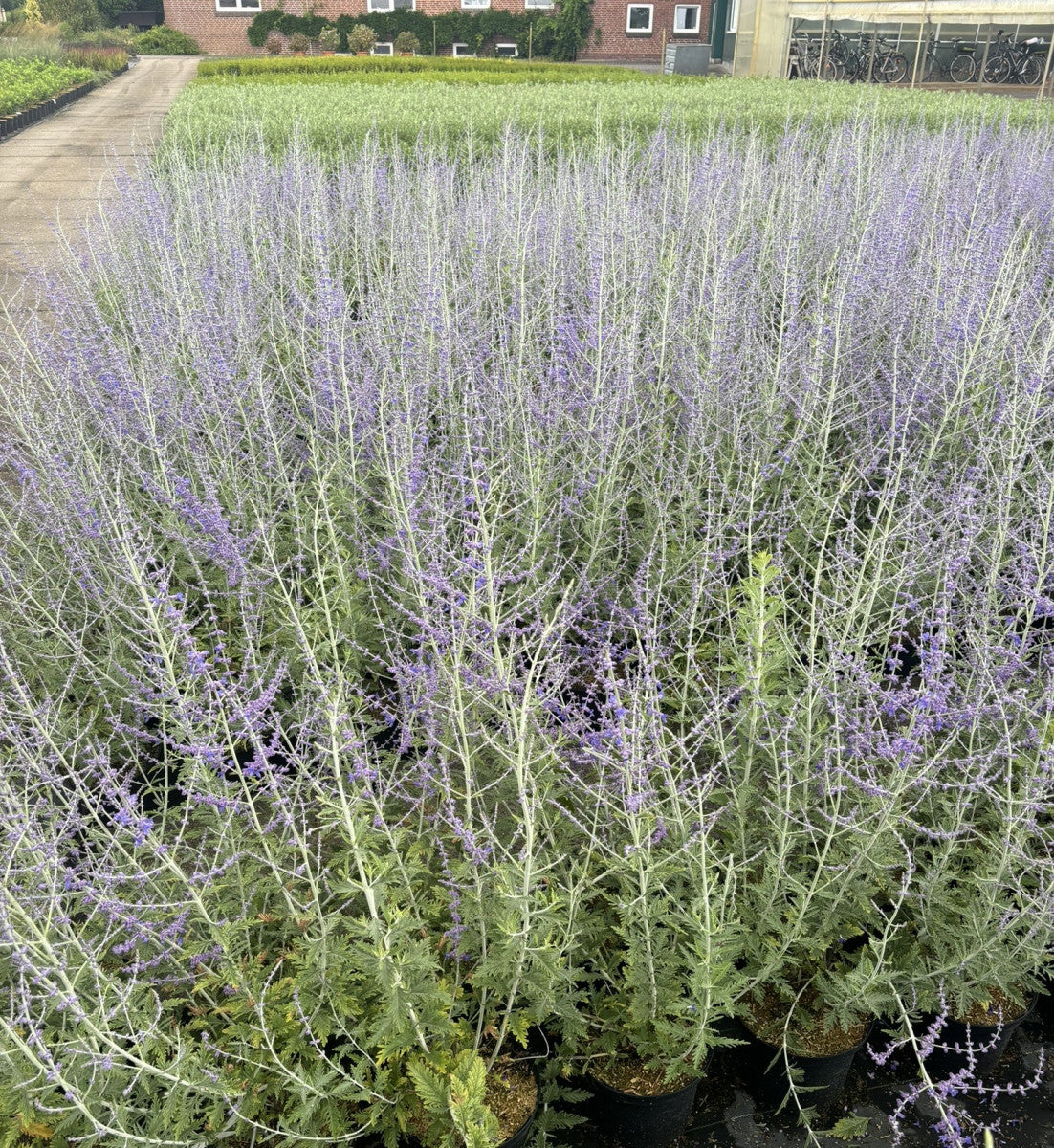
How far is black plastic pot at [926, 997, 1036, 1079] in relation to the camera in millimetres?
2428

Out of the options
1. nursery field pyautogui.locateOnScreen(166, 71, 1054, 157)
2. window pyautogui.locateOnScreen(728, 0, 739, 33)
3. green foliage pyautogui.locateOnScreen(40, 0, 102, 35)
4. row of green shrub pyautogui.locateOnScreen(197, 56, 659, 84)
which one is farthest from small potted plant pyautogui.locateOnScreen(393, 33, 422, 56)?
nursery field pyautogui.locateOnScreen(166, 71, 1054, 157)

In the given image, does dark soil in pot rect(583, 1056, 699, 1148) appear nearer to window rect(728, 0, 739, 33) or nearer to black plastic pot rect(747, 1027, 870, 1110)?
black plastic pot rect(747, 1027, 870, 1110)

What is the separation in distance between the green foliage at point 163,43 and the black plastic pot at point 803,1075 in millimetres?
41148

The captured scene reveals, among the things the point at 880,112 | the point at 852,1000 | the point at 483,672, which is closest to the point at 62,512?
the point at 483,672

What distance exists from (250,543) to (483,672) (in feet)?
5.13

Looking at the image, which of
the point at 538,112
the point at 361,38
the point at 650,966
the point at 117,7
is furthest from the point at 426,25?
the point at 650,966

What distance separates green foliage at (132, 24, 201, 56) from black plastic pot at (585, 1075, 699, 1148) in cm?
4109

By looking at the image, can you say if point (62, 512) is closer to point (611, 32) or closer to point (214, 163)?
point (214, 163)

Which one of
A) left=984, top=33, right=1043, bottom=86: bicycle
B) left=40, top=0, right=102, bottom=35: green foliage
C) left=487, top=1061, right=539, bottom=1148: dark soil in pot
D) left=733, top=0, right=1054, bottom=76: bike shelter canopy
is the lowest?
left=487, top=1061, right=539, bottom=1148: dark soil in pot

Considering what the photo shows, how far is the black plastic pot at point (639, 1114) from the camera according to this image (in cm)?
219

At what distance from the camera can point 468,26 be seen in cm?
3425

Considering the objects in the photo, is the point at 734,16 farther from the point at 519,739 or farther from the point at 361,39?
the point at 519,739

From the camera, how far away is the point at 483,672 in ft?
8.87

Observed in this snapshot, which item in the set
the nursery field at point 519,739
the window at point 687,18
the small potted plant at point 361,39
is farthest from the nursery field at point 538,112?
the window at point 687,18
